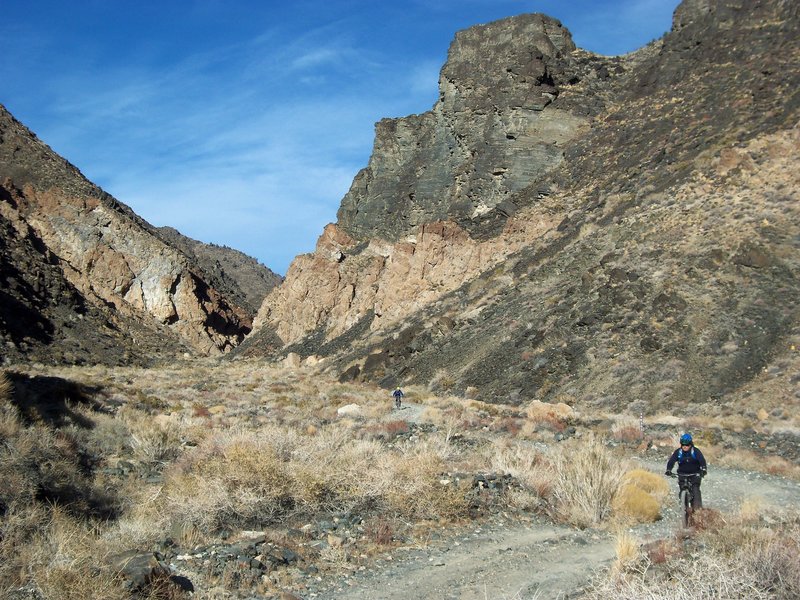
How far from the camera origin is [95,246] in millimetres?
64875

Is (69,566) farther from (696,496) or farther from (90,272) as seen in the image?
(90,272)

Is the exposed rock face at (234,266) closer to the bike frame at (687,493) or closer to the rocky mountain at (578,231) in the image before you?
the rocky mountain at (578,231)

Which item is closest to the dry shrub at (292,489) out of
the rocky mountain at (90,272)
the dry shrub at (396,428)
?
the dry shrub at (396,428)

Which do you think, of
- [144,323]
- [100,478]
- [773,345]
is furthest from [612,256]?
[144,323]

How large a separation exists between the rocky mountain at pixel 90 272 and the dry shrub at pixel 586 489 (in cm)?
4727

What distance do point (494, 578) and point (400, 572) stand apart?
3.45 feet

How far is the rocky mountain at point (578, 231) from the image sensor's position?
75.4ft

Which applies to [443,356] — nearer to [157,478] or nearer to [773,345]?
[773,345]

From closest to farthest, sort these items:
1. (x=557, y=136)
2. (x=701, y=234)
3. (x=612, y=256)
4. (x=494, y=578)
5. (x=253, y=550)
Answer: (x=494, y=578), (x=253, y=550), (x=701, y=234), (x=612, y=256), (x=557, y=136)

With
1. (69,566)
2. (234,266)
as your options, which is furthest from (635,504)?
(234,266)

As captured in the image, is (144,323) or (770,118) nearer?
(770,118)

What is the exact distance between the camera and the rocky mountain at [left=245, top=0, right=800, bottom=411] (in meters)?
23.0

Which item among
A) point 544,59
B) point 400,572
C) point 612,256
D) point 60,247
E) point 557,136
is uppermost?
point 544,59

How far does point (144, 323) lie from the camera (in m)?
63.3
